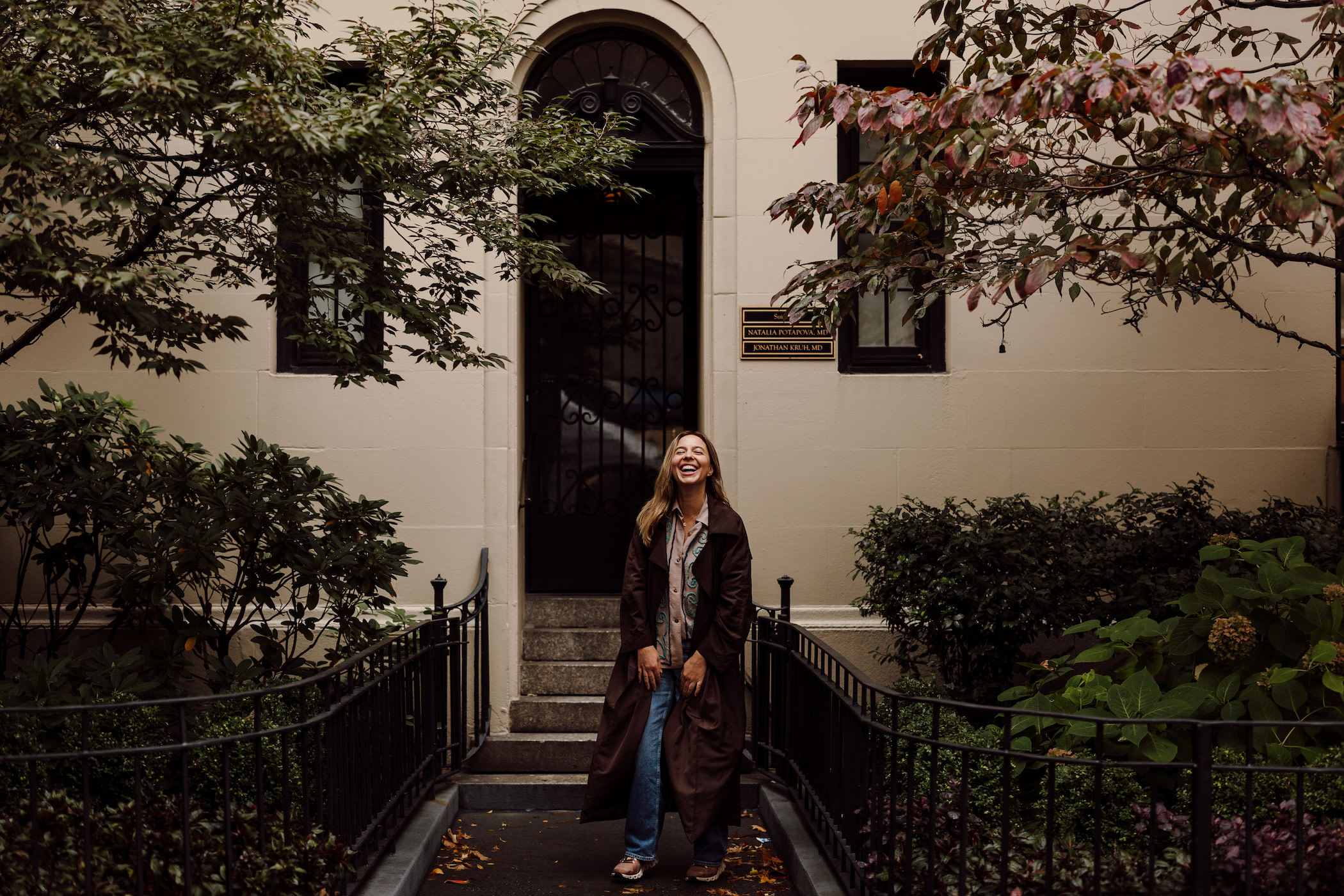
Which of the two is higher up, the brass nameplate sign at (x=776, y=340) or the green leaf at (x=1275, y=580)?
the brass nameplate sign at (x=776, y=340)

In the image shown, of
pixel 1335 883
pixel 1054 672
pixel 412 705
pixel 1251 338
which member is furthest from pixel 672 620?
pixel 1251 338

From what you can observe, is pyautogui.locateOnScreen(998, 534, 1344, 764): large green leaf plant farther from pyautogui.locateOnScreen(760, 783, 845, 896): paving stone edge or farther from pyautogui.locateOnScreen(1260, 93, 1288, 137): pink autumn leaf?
pyautogui.locateOnScreen(1260, 93, 1288, 137): pink autumn leaf

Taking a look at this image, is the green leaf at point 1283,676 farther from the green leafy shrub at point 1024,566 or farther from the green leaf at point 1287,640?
the green leafy shrub at point 1024,566

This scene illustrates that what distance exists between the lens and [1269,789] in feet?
15.0

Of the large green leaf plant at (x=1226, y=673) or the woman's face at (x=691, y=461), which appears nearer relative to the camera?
the large green leaf plant at (x=1226, y=673)

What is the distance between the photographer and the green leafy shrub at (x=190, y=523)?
573 cm

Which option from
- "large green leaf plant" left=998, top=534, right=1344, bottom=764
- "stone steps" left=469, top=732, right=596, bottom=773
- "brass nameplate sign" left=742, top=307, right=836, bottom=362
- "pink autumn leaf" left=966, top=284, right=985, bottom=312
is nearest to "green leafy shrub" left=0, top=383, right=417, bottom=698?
"stone steps" left=469, top=732, right=596, bottom=773

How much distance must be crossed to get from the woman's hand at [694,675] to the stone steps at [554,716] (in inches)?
85.5

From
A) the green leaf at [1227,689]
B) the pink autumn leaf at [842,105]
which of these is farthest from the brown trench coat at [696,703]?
the green leaf at [1227,689]

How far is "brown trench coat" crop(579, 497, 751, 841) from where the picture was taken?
5.05 metres

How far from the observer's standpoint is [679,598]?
5184 mm

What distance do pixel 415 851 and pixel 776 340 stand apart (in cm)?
389

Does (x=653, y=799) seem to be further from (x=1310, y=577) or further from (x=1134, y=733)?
(x=1310, y=577)

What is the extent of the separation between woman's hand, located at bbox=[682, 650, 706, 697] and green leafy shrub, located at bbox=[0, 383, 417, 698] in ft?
5.85
